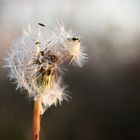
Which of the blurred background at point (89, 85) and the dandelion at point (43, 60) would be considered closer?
the dandelion at point (43, 60)

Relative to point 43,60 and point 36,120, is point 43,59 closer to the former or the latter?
point 43,60

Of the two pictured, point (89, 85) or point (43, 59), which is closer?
point (43, 59)

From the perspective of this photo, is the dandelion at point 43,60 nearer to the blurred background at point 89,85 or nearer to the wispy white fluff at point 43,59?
the wispy white fluff at point 43,59

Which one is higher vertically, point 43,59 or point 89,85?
point 89,85

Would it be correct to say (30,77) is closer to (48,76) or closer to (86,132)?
(48,76)

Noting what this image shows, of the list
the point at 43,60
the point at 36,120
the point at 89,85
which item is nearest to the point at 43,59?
the point at 43,60

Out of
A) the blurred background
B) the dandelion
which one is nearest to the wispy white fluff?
the dandelion

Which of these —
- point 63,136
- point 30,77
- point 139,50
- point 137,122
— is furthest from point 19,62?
point 139,50

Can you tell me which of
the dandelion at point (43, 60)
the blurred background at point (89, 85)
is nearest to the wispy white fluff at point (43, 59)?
the dandelion at point (43, 60)
